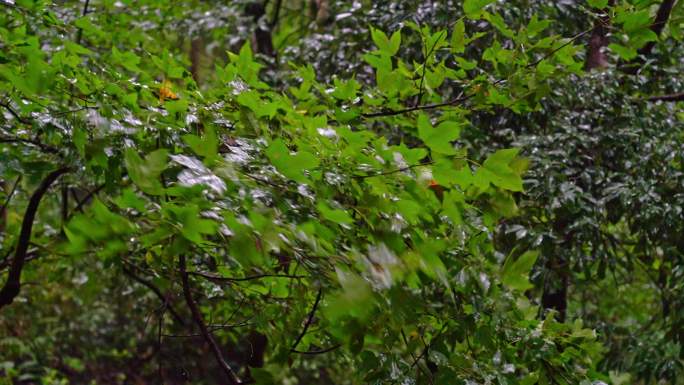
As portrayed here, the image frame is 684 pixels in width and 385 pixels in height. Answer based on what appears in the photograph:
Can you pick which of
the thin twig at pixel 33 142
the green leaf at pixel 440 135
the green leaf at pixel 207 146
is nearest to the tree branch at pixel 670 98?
the green leaf at pixel 440 135

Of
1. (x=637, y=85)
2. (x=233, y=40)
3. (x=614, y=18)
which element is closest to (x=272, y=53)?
(x=233, y=40)

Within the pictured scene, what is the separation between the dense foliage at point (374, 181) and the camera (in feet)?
3.80

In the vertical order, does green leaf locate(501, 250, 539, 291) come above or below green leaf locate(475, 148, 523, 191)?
below

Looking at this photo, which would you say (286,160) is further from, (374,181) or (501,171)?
(501,171)

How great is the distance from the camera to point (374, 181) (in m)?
1.40

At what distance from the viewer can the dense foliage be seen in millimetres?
1157

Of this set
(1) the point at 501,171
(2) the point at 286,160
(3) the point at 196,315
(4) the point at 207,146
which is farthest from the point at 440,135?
(3) the point at 196,315

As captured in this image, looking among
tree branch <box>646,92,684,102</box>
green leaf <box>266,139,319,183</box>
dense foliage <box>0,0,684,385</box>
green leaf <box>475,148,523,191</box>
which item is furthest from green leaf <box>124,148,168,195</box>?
tree branch <box>646,92,684,102</box>

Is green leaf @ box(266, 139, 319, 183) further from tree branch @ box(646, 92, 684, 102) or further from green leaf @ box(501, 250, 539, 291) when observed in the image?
tree branch @ box(646, 92, 684, 102)

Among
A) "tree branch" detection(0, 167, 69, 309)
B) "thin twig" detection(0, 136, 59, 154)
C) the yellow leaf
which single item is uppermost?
the yellow leaf

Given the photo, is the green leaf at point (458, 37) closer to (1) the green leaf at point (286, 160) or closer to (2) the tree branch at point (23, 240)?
(1) the green leaf at point (286, 160)

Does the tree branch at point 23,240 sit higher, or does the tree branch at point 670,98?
the tree branch at point 23,240

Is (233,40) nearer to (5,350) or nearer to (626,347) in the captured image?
(626,347)

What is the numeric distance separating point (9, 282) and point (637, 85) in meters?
2.87
